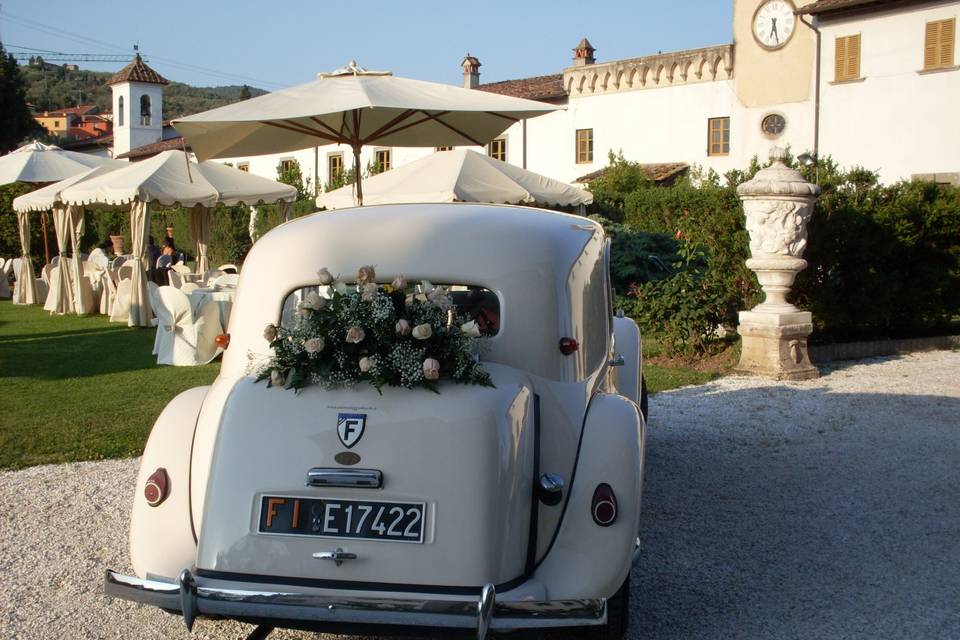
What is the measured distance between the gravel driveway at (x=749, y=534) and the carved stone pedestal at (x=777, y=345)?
1894mm

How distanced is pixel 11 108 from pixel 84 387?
148 ft

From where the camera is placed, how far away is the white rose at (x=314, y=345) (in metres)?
3.51

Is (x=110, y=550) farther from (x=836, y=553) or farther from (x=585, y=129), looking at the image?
(x=585, y=129)

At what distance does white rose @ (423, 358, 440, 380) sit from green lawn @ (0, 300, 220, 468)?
4527 mm

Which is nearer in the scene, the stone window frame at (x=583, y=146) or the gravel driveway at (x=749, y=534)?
the gravel driveway at (x=749, y=534)

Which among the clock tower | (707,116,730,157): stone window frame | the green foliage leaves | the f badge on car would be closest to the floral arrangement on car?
the f badge on car

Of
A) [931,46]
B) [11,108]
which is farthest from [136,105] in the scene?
[931,46]

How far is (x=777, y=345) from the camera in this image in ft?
35.9

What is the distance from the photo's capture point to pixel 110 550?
5.13 meters

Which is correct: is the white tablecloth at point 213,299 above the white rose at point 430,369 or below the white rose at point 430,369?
above

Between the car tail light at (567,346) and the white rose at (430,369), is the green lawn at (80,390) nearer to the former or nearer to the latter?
the car tail light at (567,346)

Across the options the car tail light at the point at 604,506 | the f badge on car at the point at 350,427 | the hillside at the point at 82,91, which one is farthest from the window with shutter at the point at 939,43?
the hillside at the point at 82,91

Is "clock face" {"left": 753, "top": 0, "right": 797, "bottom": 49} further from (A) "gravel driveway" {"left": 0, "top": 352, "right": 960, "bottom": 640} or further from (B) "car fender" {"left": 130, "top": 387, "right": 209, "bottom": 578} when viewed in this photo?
(B) "car fender" {"left": 130, "top": 387, "right": 209, "bottom": 578}

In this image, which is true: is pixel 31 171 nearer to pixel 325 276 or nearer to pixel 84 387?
pixel 84 387
